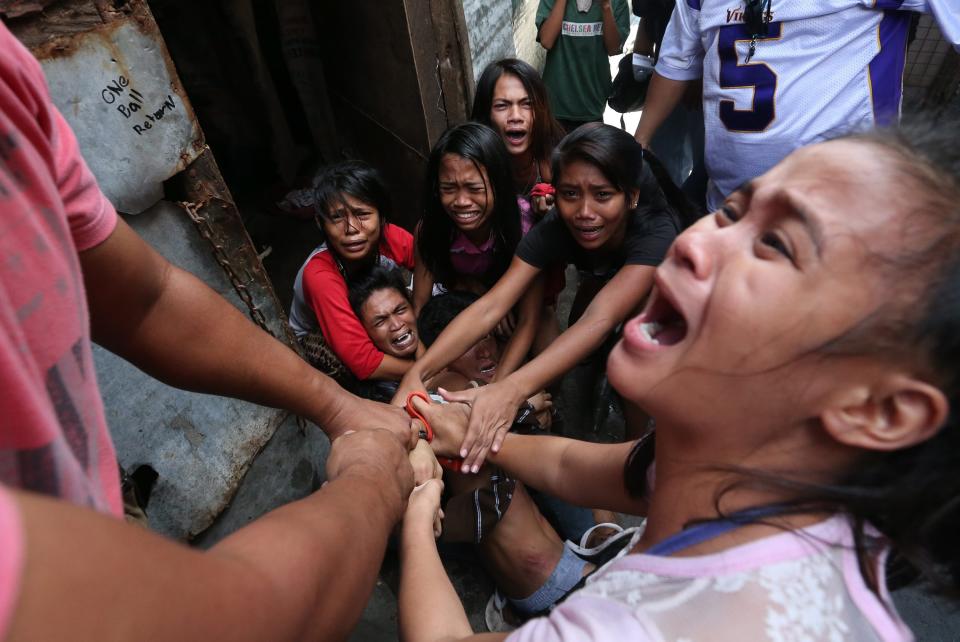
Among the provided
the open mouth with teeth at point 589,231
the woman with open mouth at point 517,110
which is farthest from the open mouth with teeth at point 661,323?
the woman with open mouth at point 517,110

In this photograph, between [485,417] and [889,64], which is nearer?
[485,417]

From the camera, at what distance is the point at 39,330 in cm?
65

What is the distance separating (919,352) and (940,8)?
2.37 metres

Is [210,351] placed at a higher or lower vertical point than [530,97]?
higher

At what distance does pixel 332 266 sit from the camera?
8.90 ft

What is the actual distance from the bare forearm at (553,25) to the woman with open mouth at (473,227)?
6.68ft

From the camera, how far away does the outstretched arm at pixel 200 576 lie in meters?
0.41

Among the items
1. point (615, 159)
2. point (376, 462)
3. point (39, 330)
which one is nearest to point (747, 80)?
point (615, 159)

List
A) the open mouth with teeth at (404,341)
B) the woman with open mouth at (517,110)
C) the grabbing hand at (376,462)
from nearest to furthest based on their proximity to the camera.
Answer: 1. the grabbing hand at (376,462)
2. the open mouth with teeth at (404,341)
3. the woman with open mouth at (517,110)

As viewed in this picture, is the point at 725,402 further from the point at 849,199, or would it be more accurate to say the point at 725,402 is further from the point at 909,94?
the point at 909,94

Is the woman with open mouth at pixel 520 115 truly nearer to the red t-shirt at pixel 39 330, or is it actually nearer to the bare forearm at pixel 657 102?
the bare forearm at pixel 657 102

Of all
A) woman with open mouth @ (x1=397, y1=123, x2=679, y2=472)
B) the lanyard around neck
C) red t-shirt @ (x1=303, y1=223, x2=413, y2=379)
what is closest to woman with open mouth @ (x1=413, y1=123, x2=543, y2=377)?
woman with open mouth @ (x1=397, y1=123, x2=679, y2=472)

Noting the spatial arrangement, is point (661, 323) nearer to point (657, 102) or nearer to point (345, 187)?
point (345, 187)

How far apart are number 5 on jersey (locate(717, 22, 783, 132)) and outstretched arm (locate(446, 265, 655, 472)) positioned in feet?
3.22
